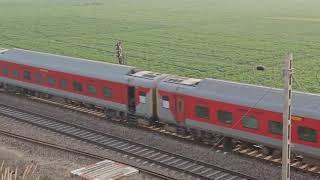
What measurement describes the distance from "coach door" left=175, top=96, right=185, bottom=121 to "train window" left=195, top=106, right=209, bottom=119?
96cm

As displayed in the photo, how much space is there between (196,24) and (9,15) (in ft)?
144

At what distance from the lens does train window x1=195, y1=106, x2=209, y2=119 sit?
2556 cm

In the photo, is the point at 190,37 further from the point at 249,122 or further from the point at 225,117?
the point at 249,122

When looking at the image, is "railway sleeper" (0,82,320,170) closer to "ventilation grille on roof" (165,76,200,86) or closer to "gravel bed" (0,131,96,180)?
"ventilation grille on roof" (165,76,200,86)

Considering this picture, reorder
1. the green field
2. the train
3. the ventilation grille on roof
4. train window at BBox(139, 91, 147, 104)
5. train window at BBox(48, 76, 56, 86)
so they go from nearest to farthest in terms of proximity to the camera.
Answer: the train
the ventilation grille on roof
train window at BBox(139, 91, 147, 104)
train window at BBox(48, 76, 56, 86)
the green field

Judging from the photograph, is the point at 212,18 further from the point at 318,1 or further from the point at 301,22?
the point at 318,1

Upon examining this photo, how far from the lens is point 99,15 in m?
107

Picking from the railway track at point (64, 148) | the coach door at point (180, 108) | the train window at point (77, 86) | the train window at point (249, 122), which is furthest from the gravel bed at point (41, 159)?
the train window at point (249, 122)

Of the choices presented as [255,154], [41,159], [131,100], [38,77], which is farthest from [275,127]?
[38,77]

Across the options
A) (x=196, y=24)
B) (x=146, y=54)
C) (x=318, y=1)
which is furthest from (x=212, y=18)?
(x=318, y=1)

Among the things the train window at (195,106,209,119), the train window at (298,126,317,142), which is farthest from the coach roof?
the train window at (298,126,317,142)

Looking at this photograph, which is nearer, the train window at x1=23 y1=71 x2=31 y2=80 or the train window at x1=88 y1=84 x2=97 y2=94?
the train window at x1=88 y1=84 x2=97 y2=94

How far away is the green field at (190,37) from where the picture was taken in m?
51.0

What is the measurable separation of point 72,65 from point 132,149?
33.7 ft
